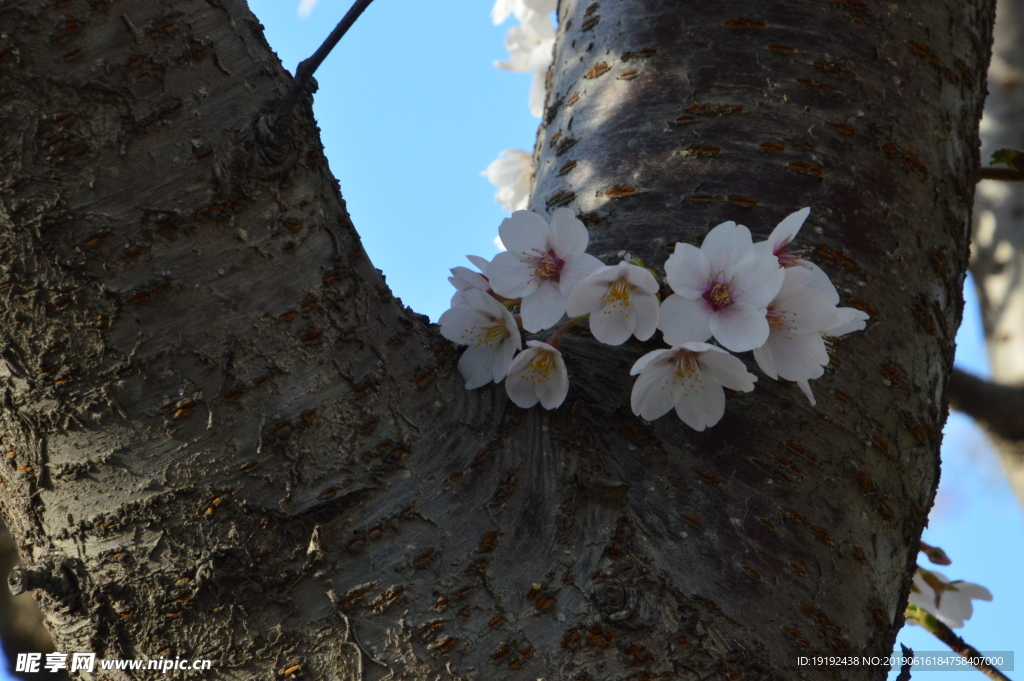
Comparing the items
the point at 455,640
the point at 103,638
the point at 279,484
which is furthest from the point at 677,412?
the point at 103,638

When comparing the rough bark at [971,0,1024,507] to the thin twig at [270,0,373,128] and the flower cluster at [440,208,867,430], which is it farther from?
the thin twig at [270,0,373,128]

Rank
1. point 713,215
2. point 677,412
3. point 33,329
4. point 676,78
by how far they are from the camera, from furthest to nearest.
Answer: point 676,78, point 713,215, point 677,412, point 33,329

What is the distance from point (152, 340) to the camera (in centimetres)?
82

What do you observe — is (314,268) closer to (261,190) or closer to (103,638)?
(261,190)

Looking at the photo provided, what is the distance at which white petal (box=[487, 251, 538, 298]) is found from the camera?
1.03m

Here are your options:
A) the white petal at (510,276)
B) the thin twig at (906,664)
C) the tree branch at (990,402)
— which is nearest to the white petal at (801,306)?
the white petal at (510,276)

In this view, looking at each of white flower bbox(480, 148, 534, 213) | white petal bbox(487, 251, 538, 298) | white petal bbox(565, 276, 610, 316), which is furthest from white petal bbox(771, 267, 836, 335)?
white flower bbox(480, 148, 534, 213)

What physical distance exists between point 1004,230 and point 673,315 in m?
2.55

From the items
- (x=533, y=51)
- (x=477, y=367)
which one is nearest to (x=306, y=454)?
(x=477, y=367)

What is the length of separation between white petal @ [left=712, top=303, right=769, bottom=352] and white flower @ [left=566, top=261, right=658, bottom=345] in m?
0.08

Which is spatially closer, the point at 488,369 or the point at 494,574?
the point at 494,574

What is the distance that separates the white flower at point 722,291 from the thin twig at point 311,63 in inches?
17.7

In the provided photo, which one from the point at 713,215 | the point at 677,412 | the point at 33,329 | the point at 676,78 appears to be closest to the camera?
the point at 33,329

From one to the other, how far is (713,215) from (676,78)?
11.0 inches
